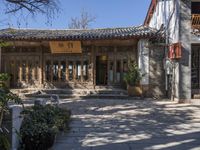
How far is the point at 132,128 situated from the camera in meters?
10.7

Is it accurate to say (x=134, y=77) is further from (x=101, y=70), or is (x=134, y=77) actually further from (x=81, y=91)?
(x=101, y=70)

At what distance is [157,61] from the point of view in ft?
70.1

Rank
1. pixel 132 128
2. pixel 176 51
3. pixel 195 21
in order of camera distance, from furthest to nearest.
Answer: pixel 195 21 → pixel 176 51 → pixel 132 128

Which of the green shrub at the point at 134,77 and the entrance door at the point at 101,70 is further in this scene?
the entrance door at the point at 101,70

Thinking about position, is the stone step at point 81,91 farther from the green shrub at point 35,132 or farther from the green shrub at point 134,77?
the green shrub at point 35,132

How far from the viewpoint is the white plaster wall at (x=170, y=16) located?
18.9 m

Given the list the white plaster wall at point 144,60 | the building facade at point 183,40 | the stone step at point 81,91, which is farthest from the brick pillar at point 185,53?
the stone step at point 81,91

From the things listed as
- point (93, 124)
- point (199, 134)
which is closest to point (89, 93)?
point (93, 124)

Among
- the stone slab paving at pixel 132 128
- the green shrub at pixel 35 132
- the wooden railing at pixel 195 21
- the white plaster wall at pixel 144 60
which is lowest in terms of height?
the stone slab paving at pixel 132 128

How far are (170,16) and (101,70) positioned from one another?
5691 millimetres

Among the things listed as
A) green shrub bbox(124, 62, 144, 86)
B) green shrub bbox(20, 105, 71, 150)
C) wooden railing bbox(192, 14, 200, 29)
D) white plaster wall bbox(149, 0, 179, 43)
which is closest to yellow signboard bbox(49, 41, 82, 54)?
green shrub bbox(124, 62, 144, 86)

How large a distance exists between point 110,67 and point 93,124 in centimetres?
1175

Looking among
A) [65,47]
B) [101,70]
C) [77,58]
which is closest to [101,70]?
[101,70]

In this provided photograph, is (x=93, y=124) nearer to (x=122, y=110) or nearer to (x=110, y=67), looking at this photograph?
(x=122, y=110)
